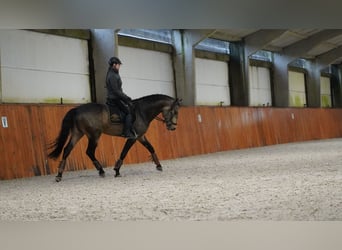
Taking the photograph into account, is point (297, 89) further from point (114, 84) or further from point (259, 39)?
point (114, 84)

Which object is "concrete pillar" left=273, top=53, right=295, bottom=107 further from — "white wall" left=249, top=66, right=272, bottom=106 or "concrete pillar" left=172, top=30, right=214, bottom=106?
"concrete pillar" left=172, top=30, right=214, bottom=106

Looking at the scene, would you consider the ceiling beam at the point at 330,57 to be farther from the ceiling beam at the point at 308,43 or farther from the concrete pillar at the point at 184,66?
the concrete pillar at the point at 184,66

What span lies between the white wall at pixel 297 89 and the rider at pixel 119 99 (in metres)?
19.8

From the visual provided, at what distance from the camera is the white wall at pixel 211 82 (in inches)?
774

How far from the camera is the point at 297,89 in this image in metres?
28.2

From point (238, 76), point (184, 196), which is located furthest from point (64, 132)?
point (238, 76)

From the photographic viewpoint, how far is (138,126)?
914cm

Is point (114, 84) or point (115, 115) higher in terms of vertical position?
point (114, 84)

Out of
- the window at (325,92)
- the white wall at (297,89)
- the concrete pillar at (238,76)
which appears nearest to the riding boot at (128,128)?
the concrete pillar at (238,76)

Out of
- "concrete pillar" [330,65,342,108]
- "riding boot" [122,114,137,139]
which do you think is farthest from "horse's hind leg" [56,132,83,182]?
"concrete pillar" [330,65,342,108]

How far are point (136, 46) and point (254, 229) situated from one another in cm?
1320

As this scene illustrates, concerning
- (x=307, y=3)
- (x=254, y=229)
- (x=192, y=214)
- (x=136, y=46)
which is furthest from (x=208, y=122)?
(x=307, y=3)

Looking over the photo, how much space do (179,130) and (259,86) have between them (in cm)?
1060

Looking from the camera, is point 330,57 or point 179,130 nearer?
point 179,130
